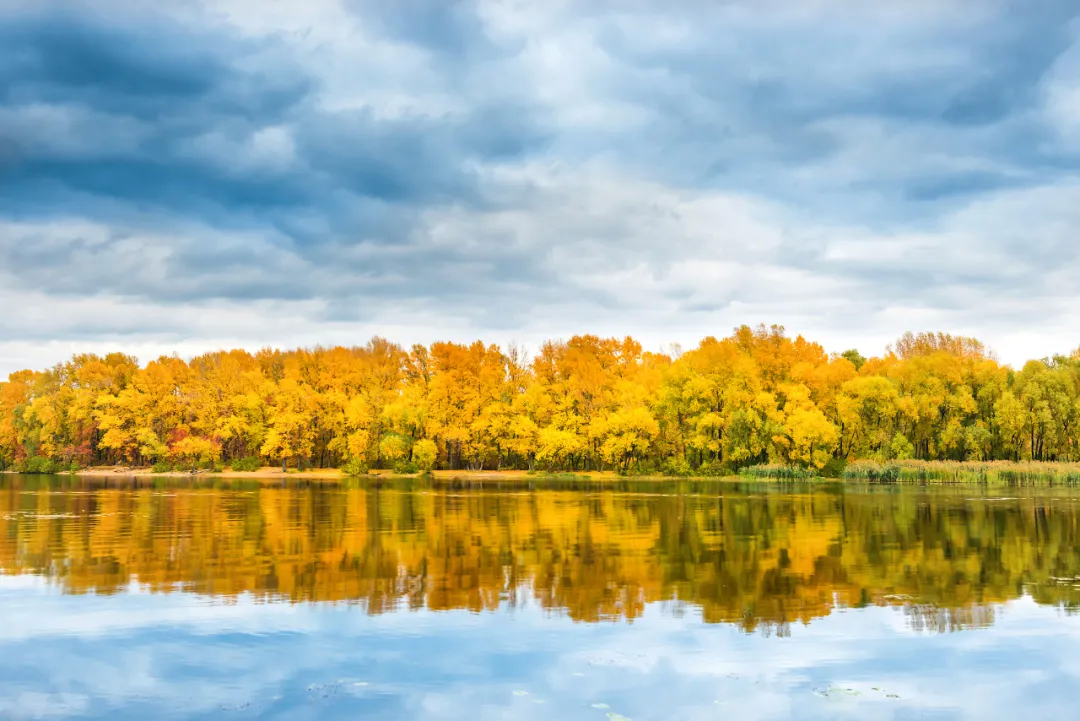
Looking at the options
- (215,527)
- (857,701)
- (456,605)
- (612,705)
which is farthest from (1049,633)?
(215,527)

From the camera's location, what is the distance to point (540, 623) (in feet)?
52.0

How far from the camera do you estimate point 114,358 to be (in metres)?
118

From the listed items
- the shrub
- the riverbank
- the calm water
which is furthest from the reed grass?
the shrub

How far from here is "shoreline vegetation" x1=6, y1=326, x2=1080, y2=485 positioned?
275ft

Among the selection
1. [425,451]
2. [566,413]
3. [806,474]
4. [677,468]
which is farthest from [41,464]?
[806,474]

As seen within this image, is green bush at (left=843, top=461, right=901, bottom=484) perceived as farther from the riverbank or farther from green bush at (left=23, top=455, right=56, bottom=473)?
green bush at (left=23, top=455, right=56, bottom=473)

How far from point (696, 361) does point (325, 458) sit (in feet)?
170

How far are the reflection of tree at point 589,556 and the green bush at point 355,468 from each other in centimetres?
5528

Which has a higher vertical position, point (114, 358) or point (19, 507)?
point (114, 358)

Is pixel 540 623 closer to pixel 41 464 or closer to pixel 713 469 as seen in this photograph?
pixel 713 469

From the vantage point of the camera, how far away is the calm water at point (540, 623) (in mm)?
11609

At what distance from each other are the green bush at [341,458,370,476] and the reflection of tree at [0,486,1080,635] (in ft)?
181

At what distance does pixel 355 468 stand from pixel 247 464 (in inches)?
728

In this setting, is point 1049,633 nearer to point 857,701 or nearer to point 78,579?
point 857,701
